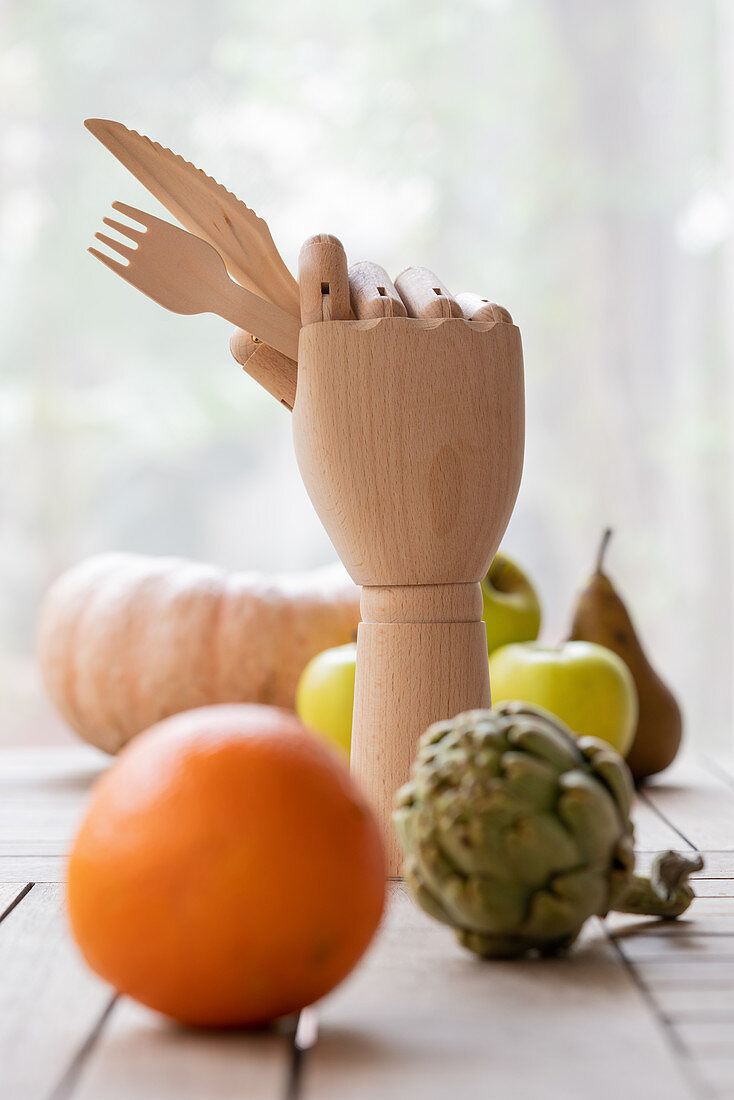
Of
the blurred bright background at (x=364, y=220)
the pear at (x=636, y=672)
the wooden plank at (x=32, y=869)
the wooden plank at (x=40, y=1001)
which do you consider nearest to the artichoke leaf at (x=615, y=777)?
the wooden plank at (x=40, y=1001)

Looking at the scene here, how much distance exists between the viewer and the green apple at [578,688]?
961 mm

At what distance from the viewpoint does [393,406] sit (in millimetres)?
649

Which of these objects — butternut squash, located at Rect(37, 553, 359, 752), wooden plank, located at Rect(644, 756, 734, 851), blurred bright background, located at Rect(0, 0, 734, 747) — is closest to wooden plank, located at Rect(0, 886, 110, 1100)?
wooden plank, located at Rect(644, 756, 734, 851)

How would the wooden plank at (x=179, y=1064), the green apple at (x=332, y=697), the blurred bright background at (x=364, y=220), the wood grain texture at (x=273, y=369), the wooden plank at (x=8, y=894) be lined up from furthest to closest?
the blurred bright background at (x=364, y=220) < the green apple at (x=332, y=697) < the wood grain texture at (x=273, y=369) < the wooden plank at (x=8, y=894) < the wooden plank at (x=179, y=1064)

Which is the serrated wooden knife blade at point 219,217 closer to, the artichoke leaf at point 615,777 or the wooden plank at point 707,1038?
the artichoke leaf at point 615,777

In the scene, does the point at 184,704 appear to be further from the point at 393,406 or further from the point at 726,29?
the point at 726,29

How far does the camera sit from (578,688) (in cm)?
96

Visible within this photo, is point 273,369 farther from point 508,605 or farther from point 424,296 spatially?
point 508,605

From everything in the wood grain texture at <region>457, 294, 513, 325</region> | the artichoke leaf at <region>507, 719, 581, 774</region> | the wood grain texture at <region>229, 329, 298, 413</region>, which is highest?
the wood grain texture at <region>457, 294, 513, 325</region>

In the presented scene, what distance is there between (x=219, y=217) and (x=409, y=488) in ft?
0.66

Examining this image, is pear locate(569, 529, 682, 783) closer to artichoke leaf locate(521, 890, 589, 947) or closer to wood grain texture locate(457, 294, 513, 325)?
wood grain texture locate(457, 294, 513, 325)

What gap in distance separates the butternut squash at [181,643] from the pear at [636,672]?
0.23 m

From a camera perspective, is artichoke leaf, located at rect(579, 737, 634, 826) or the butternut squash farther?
the butternut squash

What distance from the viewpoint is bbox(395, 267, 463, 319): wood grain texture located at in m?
0.67
